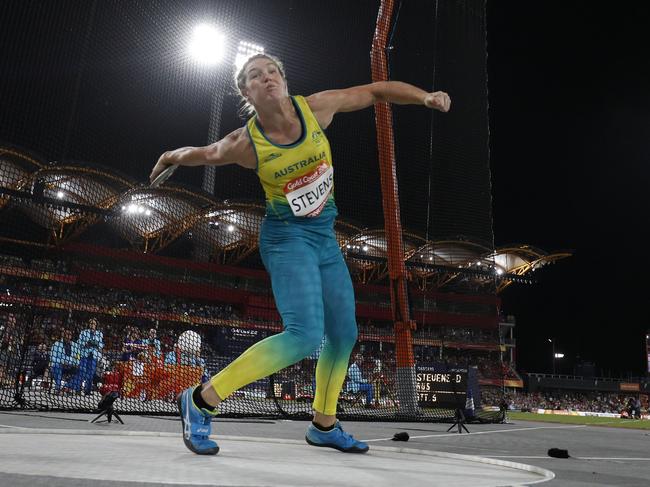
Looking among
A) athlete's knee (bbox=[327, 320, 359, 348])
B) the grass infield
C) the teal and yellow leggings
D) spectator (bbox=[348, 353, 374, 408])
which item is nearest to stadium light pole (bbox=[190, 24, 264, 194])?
spectator (bbox=[348, 353, 374, 408])

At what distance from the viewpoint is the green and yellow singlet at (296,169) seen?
9.21ft

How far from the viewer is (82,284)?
83.7 feet

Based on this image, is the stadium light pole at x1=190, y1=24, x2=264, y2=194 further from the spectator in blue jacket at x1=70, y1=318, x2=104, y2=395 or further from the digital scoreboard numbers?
the digital scoreboard numbers

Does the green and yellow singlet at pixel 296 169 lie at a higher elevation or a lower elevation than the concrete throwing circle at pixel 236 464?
higher

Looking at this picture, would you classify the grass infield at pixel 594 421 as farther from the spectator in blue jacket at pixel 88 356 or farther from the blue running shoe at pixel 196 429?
Result: the blue running shoe at pixel 196 429

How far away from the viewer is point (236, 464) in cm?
231

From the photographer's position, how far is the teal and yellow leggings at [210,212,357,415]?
268cm

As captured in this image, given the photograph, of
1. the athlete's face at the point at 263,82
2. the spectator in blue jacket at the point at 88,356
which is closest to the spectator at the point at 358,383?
the spectator in blue jacket at the point at 88,356

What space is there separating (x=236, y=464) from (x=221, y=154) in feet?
4.81

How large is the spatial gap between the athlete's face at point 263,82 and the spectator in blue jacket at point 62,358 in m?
8.70

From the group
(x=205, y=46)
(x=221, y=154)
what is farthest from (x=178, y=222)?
(x=221, y=154)

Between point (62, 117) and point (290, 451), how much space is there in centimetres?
818

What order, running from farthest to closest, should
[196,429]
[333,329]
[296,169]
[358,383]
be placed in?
[358,383], [333,329], [296,169], [196,429]

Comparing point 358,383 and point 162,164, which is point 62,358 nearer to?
point 358,383
